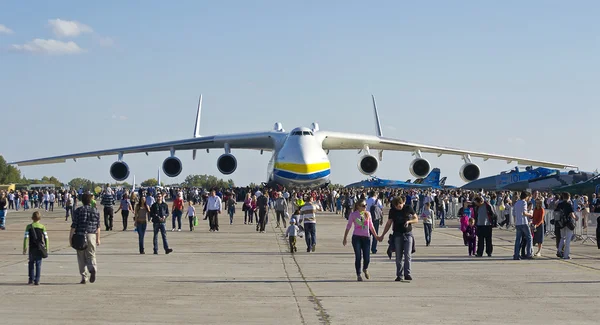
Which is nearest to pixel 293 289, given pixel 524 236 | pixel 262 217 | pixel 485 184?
pixel 524 236

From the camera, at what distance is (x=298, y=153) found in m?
37.6

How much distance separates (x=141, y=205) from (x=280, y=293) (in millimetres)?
6700

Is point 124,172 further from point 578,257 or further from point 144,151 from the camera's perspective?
point 578,257

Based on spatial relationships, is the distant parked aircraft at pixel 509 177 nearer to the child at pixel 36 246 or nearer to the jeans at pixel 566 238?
the jeans at pixel 566 238

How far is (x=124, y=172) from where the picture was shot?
40438 mm

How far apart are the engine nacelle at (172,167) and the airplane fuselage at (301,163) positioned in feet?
14.2

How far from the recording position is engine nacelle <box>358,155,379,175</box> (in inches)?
1614

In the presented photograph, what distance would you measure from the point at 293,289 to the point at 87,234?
9.56ft

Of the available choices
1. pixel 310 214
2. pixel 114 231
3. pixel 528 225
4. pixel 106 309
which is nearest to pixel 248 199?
pixel 114 231

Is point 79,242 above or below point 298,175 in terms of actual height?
below

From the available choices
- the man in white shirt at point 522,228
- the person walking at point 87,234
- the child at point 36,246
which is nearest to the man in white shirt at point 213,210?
the man in white shirt at point 522,228

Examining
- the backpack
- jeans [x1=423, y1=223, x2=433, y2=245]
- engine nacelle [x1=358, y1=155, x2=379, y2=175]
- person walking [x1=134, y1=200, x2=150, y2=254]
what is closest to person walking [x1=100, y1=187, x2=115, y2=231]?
person walking [x1=134, y1=200, x2=150, y2=254]

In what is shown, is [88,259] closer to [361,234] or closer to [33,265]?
[33,265]

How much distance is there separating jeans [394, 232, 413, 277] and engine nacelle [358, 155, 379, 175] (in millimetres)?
28542
